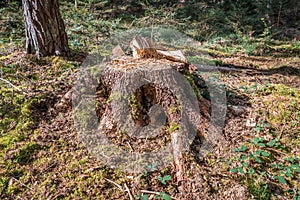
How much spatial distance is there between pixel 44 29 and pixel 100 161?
86.6 inches

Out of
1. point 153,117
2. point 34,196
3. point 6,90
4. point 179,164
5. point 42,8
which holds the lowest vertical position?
point 34,196

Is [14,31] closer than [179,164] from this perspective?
No

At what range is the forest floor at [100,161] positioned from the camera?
1806mm

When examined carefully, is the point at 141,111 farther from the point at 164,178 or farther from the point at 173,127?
the point at 164,178

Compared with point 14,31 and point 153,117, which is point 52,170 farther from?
point 14,31

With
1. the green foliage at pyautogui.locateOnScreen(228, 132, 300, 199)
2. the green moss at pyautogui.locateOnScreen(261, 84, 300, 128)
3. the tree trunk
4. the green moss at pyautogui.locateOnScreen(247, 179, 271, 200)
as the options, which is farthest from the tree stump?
the tree trunk

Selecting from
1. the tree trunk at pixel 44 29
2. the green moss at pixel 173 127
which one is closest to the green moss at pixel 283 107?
the green moss at pixel 173 127

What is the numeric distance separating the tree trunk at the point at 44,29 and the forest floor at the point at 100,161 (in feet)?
0.59

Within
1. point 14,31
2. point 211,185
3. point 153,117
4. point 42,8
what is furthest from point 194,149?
point 14,31

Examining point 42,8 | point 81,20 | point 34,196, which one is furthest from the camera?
point 81,20

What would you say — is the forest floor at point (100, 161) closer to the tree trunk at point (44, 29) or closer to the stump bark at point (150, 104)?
the tree trunk at point (44, 29)

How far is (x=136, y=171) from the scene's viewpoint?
199 cm

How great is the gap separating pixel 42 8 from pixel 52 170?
7.54 feet

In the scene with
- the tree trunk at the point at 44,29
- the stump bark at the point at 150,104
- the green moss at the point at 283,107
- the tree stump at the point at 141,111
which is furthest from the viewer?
the tree trunk at the point at 44,29
